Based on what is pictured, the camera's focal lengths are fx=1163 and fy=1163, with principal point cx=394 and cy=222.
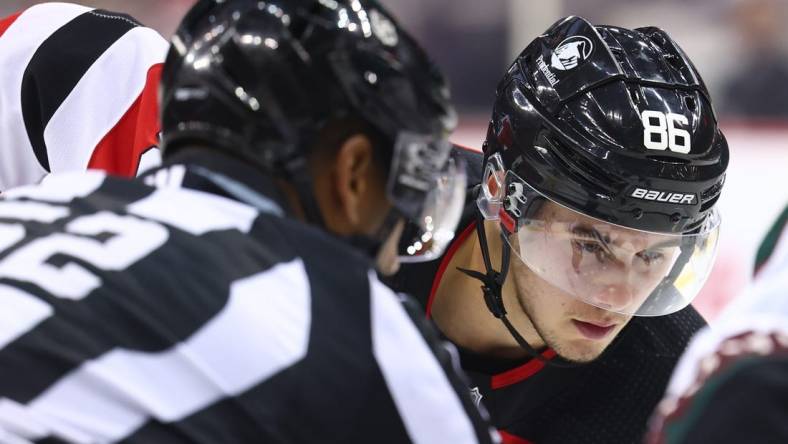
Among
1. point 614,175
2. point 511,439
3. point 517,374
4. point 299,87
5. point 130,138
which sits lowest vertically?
point 511,439

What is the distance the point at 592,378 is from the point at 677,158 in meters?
0.48

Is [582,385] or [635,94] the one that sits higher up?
[635,94]

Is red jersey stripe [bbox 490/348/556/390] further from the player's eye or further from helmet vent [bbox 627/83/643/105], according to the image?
helmet vent [bbox 627/83/643/105]

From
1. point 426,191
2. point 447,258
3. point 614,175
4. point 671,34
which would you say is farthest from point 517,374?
point 671,34

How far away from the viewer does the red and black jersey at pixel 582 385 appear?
79.9 inches

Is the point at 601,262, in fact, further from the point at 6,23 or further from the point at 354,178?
the point at 6,23

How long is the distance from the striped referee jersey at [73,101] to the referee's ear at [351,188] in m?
0.97

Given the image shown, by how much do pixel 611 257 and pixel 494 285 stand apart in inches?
10.7

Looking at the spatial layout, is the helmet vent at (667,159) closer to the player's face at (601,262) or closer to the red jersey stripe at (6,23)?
the player's face at (601,262)

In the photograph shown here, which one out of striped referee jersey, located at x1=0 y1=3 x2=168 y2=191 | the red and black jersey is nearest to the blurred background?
the red and black jersey

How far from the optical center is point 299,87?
123 cm

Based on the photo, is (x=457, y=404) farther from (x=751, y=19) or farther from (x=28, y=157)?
(x=751, y=19)

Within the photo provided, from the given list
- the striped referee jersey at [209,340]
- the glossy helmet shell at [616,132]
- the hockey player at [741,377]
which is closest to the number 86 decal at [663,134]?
the glossy helmet shell at [616,132]

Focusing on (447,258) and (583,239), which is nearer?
(583,239)
